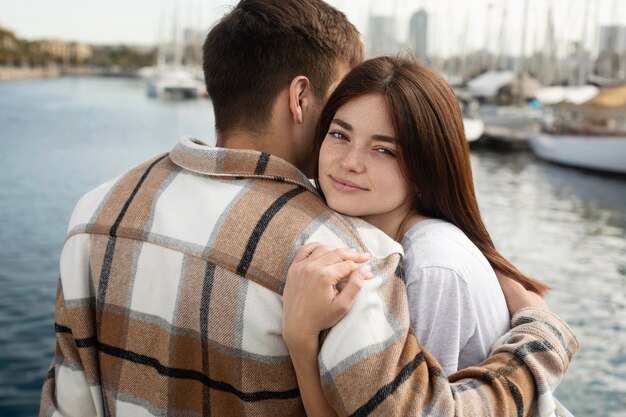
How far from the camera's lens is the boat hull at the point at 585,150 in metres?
23.5

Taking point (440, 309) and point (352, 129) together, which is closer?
point (440, 309)

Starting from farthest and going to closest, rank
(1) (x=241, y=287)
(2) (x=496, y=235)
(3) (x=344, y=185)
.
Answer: (2) (x=496, y=235) → (3) (x=344, y=185) → (1) (x=241, y=287)

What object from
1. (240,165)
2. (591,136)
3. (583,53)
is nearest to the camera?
(240,165)

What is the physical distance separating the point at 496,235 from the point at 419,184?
13.4m

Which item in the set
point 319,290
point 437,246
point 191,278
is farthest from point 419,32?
point 319,290

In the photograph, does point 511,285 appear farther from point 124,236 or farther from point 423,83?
point 124,236

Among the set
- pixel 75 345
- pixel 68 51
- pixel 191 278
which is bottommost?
pixel 75 345

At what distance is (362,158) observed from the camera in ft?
6.12

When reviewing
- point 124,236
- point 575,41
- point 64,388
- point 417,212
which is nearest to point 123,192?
point 124,236

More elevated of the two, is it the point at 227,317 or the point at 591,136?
→ the point at 227,317

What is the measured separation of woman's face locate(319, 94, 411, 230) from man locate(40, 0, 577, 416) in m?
0.12

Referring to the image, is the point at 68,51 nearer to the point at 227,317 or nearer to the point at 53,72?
the point at 53,72

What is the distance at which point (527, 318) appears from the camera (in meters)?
1.89

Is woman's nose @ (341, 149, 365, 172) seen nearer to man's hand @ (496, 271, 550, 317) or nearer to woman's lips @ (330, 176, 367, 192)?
woman's lips @ (330, 176, 367, 192)
